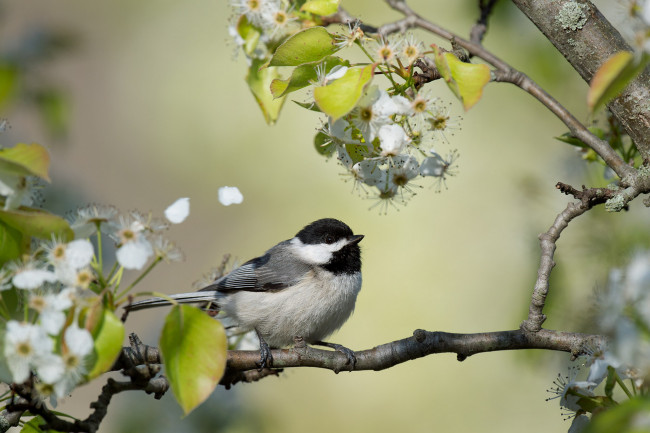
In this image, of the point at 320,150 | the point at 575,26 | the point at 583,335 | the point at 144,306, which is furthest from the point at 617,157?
the point at 144,306

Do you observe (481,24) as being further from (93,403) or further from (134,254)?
(93,403)

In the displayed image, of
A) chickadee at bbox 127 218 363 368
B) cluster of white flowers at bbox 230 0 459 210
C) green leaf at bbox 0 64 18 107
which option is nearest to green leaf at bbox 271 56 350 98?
cluster of white flowers at bbox 230 0 459 210

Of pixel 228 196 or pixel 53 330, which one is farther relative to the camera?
pixel 228 196

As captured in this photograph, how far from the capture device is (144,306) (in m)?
2.30

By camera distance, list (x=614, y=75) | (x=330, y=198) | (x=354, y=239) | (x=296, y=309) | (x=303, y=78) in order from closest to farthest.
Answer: (x=614, y=75) → (x=303, y=78) → (x=296, y=309) → (x=354, y=239) → (x=330, y=198)

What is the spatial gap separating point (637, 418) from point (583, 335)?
2.51 ft

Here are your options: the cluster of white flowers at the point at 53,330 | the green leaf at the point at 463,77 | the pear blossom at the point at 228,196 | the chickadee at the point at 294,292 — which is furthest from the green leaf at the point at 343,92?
the chickadee at the point at 294,292

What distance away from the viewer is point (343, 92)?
1.31 m

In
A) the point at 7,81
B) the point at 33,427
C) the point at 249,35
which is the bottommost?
the point at 33,427

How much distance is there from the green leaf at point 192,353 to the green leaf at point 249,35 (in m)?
1.02

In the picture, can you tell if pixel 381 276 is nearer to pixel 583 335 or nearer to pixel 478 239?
pixel 478 239

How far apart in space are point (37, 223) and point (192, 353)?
1.23 feet

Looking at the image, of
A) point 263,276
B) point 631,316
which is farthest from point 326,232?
point 631,316

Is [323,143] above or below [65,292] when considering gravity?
above
